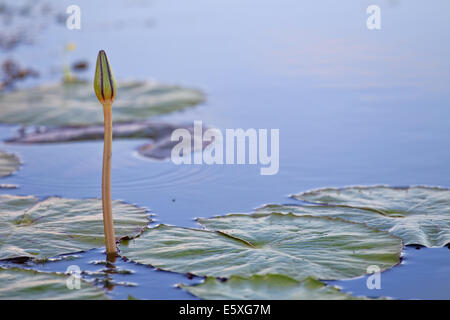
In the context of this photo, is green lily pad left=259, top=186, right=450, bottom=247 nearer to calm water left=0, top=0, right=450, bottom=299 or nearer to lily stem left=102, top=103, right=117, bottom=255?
calm water left=0, top=0, right=450, bottom=299

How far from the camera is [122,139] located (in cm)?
527

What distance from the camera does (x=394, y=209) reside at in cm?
330

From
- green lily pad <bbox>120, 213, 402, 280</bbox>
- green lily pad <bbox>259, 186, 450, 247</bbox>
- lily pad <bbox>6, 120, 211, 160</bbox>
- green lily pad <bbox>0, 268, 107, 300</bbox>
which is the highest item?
lily pad <bbox>6, 120, 211, 160</bbox>

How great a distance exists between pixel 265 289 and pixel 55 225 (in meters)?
1.25

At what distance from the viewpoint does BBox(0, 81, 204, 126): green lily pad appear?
233 inches

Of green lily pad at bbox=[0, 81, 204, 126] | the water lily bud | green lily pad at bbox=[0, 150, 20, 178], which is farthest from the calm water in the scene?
the water lily bud

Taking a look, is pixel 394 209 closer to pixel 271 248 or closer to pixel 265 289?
pixel 271 248

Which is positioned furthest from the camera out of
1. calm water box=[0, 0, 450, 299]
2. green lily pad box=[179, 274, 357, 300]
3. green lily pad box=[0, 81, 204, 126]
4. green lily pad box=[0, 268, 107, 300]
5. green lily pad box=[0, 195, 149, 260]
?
green lily pad box=[0, 81, 204, 126]

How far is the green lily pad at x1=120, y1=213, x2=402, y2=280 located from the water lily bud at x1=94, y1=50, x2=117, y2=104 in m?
0.70

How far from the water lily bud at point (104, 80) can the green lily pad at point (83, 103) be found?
3268 mm

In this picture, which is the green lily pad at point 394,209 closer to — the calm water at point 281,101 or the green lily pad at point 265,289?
the calm water at point 281,101

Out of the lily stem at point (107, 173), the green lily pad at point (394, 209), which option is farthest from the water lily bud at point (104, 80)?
the green lily pad at point (394, 209)

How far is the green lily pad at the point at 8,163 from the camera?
4.39 m
